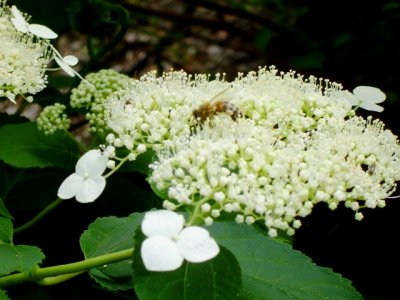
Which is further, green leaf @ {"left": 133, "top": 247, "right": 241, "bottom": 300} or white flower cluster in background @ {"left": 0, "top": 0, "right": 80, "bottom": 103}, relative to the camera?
white flower cluster in background @ {"left": 0, "top": 0, "right": 80, "bottom": 103}

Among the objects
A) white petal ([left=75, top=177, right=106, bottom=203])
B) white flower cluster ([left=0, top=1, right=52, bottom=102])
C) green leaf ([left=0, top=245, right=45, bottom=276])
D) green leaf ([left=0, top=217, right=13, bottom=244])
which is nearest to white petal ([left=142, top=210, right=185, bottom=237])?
white petal ([left=75, top=177, right=106, bottom=203])

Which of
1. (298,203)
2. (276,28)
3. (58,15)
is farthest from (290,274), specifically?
(276,28)

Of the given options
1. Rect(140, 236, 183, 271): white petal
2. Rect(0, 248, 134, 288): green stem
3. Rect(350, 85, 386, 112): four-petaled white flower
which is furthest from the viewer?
Rect(350, 85, 386, 112): four-petaled white flower

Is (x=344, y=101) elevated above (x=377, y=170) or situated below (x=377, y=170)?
above

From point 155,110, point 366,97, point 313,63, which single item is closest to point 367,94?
point 366,97

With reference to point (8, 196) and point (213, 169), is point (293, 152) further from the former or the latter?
point (8, 196)

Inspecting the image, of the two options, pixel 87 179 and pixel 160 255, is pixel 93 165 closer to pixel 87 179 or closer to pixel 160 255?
pixel 87 179

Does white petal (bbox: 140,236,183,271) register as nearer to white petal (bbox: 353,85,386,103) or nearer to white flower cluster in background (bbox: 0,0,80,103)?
white flower cluster in background (bbox: 0,0,80,103)
